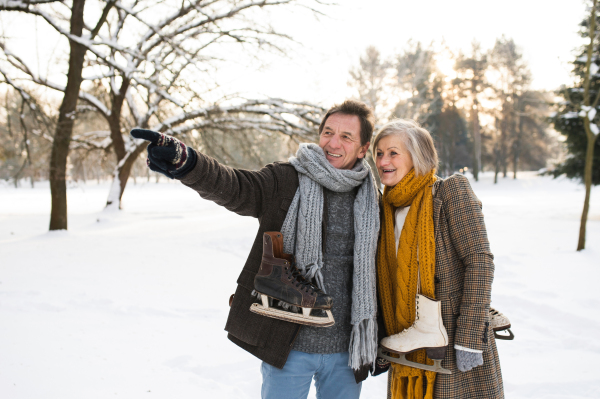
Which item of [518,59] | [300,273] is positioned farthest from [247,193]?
[518,59]

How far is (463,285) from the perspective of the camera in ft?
5.66

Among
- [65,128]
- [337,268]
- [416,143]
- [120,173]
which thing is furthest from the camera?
[120,173]

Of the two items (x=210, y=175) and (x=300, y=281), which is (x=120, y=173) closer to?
(x=210, y=175)

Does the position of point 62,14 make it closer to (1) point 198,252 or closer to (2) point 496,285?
(1) point 198,252

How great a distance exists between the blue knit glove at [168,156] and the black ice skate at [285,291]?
0.41m

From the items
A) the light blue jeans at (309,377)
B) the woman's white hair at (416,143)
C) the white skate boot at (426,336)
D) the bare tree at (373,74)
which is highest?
the bare tree at (373,74)

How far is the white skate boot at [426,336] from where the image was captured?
1.62 meters

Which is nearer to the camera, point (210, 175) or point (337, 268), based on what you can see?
point (210, 175)

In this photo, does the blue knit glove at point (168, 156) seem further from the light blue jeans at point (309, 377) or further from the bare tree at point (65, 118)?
the bare tree at point (65, 118)

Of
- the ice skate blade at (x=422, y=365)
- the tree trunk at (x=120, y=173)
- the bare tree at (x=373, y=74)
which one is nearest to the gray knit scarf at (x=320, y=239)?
the ice skate blade at (x=422, y=365)

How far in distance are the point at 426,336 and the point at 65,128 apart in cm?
866

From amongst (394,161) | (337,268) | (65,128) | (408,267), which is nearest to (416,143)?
(394,161)

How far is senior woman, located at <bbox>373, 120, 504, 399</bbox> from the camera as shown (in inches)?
64.7

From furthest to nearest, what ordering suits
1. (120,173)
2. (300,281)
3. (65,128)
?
(120,173) → (65,128) → (300,281)
